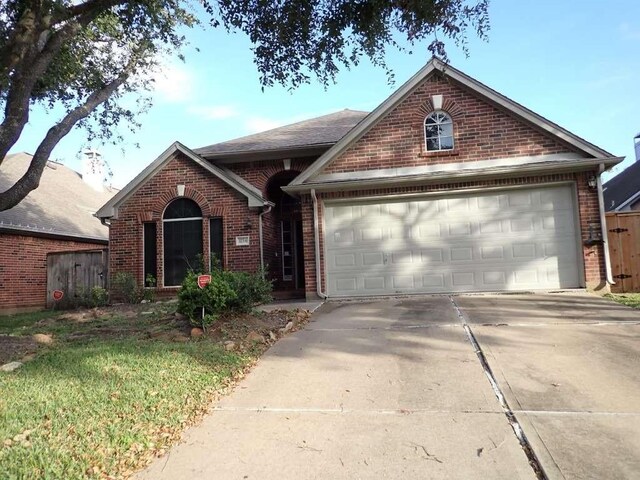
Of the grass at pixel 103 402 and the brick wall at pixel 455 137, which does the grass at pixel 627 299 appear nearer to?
the brick wall at pixel 455 137

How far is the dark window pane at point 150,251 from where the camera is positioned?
44.3 feet

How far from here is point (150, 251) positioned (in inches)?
535

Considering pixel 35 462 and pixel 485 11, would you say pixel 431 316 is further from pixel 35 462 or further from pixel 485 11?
pixel 35 462

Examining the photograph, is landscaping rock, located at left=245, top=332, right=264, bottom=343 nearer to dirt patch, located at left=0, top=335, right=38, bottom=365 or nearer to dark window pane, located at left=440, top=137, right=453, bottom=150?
dirt patch, located at left=0, top=335, right=38, bottom=365

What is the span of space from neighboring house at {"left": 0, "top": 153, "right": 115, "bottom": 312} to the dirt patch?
30.7 ft

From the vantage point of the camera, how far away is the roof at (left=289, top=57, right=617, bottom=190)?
35.0ft

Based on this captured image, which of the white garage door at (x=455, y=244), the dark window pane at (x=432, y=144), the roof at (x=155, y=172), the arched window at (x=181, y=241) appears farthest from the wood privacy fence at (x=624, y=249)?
the arched window at (x=181, y=241)

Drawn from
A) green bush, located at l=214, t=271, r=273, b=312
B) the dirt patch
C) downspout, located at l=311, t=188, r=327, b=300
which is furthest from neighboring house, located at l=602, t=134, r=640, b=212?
the dirt patch

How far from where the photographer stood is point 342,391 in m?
4.70

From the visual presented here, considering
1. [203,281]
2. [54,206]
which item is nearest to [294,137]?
[203,281]

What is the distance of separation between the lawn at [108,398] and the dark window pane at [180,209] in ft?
21.3

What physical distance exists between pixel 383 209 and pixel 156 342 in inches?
255

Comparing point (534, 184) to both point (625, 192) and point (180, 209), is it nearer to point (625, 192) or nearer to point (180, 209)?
point (180, 209)

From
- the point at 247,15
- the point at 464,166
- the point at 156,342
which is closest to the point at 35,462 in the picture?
the point at 156,342
